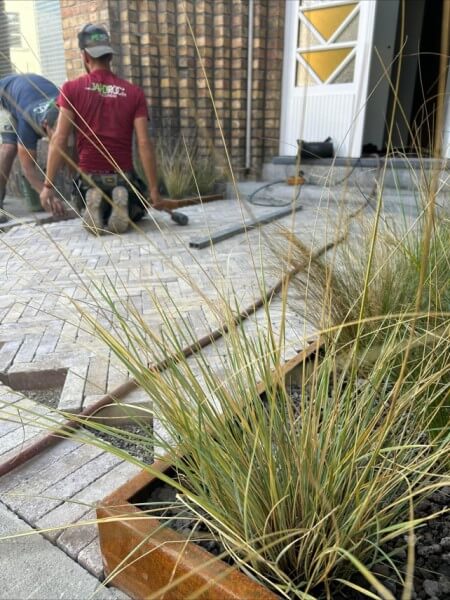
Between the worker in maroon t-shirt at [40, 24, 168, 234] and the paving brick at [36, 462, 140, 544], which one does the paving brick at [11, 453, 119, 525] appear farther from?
the worker in maroon t-shirt at [40, 24, 168, 234]

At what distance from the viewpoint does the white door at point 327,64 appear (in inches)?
234

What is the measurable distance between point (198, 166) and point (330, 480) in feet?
19.9

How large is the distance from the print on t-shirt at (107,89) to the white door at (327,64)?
2374mm

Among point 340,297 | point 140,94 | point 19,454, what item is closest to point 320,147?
point 140,94

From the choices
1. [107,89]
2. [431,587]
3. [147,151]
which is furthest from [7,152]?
[431,587]

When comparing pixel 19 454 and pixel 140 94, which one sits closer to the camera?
pixel 19 454

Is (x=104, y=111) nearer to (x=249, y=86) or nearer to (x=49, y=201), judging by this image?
(x=49, y=201)

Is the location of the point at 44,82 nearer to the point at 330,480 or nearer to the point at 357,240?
the point at 357,240

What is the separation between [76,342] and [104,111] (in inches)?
145

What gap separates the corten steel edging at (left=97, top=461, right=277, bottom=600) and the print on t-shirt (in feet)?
12.7

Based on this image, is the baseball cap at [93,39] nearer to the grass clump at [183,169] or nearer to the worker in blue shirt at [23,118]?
the worker in blue shirt at [23,118]

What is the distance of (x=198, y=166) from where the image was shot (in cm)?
646

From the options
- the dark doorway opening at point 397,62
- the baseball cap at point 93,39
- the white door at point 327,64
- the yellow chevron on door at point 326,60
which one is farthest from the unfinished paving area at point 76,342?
the dark doorway opening at point 397,62

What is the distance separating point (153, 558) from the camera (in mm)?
916
